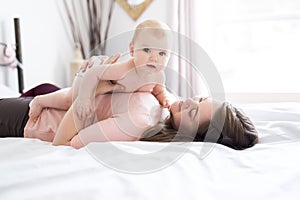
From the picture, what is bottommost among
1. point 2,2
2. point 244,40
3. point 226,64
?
point 226,64

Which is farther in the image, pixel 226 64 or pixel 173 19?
pixel 226 64

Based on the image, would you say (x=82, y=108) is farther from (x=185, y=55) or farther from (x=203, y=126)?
(x=185, y=55)

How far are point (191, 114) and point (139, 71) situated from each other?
21 centimetres

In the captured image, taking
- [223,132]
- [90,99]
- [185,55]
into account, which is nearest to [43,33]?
[185,55]

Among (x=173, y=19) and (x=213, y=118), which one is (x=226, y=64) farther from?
(x=213, y=118)

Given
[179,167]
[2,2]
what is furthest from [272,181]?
[2,2]

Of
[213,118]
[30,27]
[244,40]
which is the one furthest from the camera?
[244,40]

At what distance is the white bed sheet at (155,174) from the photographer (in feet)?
2.32

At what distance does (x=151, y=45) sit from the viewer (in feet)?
3.46

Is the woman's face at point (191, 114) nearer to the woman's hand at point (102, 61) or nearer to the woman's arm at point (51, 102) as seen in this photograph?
the woman's hand at point (102, 61)

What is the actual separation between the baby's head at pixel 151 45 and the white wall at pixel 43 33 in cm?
165

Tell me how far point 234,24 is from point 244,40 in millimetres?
155

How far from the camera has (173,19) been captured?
9.52ft

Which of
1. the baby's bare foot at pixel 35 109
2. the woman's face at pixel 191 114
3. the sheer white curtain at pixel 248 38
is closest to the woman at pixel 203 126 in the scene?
the woman's face at pixel 191 114
